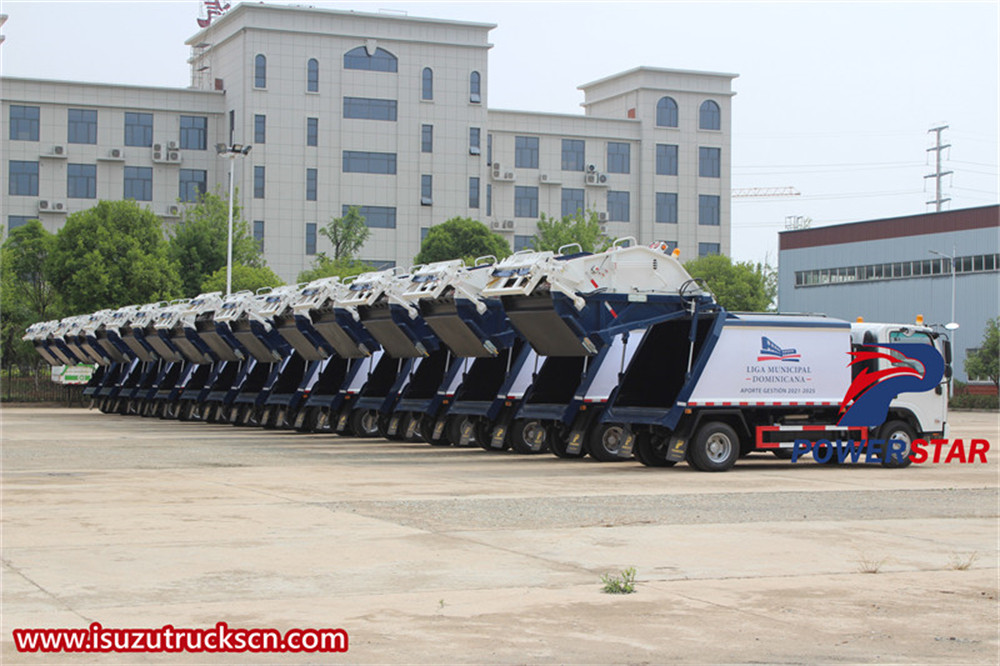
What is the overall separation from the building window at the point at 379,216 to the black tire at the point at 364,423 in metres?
→ 58.6

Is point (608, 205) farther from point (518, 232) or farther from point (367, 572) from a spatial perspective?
point (367, 572)

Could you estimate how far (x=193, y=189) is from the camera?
90.1 m

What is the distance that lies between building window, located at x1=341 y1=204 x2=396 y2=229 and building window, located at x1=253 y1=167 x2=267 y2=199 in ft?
19.1

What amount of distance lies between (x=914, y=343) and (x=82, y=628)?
19678mm

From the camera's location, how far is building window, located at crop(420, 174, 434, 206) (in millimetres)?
90812

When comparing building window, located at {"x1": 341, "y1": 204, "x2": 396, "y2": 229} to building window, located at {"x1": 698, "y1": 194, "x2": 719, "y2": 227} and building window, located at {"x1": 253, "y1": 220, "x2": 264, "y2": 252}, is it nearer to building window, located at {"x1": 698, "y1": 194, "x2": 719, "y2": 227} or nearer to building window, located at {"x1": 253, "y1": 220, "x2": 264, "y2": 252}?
building window, located at {"x1": 253, "y1": 220, "x2": 264, "y2": 252}

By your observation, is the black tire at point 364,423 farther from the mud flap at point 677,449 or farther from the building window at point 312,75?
the building window at point 312,75

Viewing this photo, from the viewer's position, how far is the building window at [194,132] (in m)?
89.8

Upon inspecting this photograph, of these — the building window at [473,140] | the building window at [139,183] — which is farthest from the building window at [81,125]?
the building window at [473,140]

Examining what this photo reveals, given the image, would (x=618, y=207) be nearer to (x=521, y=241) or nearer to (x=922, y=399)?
(x=521, y=241)

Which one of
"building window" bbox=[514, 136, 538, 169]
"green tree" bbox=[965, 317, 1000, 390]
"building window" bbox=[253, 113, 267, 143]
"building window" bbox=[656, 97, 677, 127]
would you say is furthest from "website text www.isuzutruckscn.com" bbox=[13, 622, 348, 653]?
A: "building window" bbox=[656, 97, 677, 127]

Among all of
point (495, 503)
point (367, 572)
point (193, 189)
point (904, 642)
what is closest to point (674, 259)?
point (495, 503)

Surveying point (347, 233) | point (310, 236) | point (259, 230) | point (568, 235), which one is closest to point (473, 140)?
point (310, 236)

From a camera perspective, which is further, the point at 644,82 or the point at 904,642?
the point at 644,82
